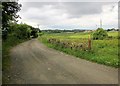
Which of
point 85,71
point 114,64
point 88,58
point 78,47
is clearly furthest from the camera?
point 78,47

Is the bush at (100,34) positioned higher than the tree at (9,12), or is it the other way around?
the tree at (9,12)

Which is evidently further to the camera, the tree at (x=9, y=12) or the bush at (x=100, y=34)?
the bush at (x=100, y=34)

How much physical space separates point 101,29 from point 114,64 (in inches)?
2033

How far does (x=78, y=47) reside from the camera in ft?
85.8

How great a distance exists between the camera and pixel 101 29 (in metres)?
67.1

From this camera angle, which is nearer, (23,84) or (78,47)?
(23,84)

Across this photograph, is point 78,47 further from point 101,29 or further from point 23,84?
point 101,29

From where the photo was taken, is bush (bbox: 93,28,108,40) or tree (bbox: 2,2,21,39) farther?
bush (bbox: 93,28,108,40)

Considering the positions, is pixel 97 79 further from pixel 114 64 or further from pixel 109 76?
pixel 114 64

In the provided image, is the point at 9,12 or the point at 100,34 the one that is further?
the point at 100,34

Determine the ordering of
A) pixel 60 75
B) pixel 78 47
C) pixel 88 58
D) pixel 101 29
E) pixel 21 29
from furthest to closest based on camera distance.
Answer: pixel 21 29 → pixel 101 29 → pixel 78 47 → pixel 88 58 → pixel 60 75

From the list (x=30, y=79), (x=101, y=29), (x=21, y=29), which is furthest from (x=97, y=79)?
(x=21, y=29)

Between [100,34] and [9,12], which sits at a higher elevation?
[9,12]

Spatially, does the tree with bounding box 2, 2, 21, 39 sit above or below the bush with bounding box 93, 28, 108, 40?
above
